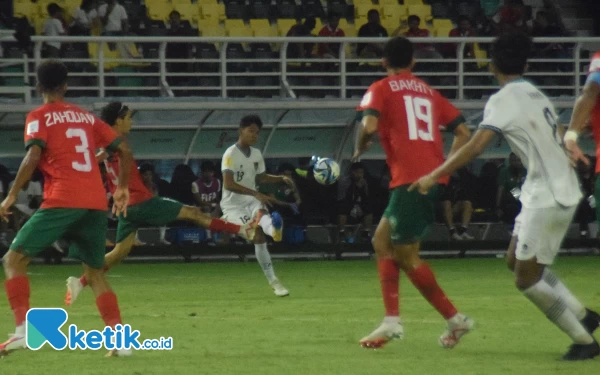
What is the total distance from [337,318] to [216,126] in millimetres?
11547

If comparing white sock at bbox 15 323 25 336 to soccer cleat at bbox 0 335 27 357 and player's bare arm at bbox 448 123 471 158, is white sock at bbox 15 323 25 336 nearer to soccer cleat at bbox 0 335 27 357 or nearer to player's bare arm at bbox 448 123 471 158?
soccer cleat at bbox 0 335 27 357

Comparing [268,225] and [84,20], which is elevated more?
[84,20]

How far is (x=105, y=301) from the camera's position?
9.09m

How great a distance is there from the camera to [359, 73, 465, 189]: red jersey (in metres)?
9.56

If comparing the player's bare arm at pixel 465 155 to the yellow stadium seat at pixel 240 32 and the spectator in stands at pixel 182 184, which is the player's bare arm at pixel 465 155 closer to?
the spectator in stands at pixel 182 184

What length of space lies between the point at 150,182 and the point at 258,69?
11.3 ft

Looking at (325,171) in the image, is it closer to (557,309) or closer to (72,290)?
(72,290)

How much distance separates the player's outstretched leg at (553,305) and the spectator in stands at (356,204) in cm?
1492

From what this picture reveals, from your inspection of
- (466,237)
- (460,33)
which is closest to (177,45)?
(460,33)

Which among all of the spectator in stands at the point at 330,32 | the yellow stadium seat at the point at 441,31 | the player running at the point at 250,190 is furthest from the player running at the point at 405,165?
the yellow stadium seat at the point at 441,31

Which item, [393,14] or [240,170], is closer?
[240,170]

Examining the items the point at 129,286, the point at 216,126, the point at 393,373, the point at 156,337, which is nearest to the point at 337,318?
the point at 156,337

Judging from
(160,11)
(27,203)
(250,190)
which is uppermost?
(160,11)

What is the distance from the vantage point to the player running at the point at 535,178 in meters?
8.33
